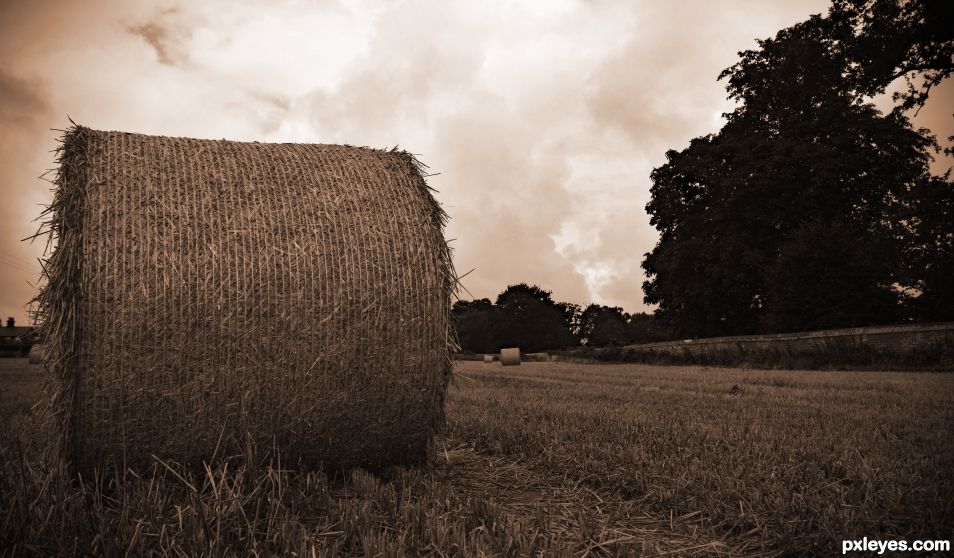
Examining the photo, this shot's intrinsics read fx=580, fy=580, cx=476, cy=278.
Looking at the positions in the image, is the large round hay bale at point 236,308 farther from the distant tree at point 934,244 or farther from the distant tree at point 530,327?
the distant tree at point 530,327

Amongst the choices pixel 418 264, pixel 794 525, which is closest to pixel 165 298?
pixel 418 264

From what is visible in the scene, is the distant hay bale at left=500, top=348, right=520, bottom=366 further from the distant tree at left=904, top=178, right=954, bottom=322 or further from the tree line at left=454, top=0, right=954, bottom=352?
the distant tree at left=904, top=178, right=954, bottom=322

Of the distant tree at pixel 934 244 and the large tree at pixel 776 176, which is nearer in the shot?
the distant tree at pixel 934 244

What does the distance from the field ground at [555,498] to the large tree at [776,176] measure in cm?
2277

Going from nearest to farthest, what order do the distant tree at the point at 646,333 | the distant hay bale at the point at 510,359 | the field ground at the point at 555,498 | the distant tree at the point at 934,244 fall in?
the field ground at the point at 555,498, the distant tree at the point at 934,244, the distant hay bale at the point at 510,359, the distant tree at the point at 646,333

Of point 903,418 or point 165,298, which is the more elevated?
point 165,298

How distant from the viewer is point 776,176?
29.0 metres

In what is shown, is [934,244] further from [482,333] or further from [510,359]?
[482,333]

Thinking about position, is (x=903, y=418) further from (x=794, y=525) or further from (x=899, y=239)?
(x=899, y=239)

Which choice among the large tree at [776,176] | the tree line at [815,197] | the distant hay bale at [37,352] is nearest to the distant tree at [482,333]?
the tree line at [815,197]

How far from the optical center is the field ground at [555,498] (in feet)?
8.71

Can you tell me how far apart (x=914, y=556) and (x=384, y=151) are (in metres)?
4.20

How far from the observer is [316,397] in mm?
3816

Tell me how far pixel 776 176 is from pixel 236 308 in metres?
30.7
